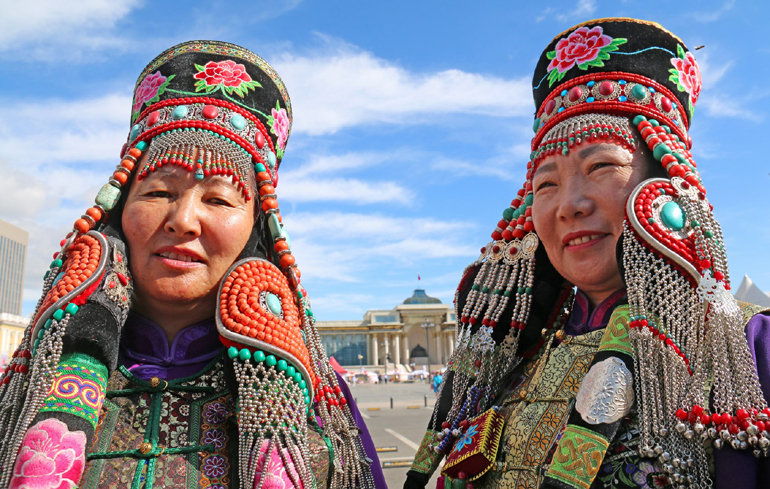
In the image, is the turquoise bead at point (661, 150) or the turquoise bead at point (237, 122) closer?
the turquoise bead at point (661, 150)

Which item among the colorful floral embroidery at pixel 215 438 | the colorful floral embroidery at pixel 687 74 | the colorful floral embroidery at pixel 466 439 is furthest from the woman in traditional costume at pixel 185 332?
the colorful floral embroidery at pixel 687 74

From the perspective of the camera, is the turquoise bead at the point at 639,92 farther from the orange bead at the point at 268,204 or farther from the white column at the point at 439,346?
the white column at the point at 439,346

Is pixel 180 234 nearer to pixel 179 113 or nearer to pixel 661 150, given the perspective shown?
pixel 179 113

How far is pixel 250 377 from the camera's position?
7.12ft

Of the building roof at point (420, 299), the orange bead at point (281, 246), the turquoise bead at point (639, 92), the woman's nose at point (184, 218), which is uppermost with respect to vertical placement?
the building roof at point (420, 299)

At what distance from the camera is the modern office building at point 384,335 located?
5850cm

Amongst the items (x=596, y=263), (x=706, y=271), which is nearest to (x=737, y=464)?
(x=706, y=271)

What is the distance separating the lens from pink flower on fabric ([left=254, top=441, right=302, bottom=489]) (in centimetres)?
206

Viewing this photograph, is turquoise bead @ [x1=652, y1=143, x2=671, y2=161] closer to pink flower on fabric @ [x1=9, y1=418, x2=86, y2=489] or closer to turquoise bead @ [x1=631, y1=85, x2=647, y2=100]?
turquoise bead @ [x1=631, y1=85, x2=647, y2=100]

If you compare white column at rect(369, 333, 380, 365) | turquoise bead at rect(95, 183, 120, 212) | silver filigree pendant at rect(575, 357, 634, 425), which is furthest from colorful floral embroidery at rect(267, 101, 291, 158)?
white column at rect(369, 333, 380, 365)

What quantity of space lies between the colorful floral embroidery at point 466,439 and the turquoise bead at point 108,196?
5.69 feet

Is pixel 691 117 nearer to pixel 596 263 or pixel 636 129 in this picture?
pixel 636 129

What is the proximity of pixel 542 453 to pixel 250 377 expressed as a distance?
3.62ft

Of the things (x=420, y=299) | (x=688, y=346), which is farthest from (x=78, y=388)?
(x=420, y=299)
